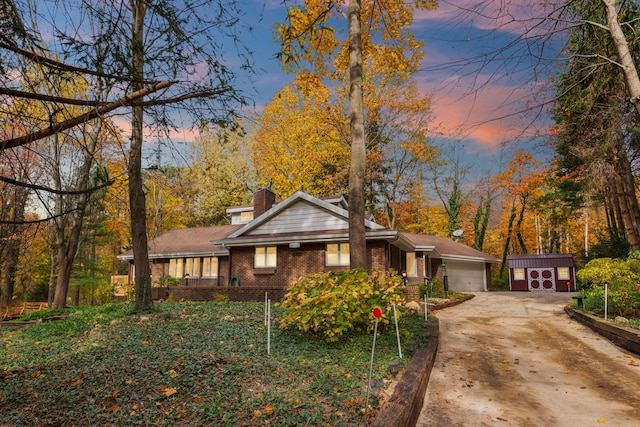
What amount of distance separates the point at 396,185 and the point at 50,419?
31.4 metres

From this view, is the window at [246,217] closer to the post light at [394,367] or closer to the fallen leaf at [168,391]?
the post light at [394,367]

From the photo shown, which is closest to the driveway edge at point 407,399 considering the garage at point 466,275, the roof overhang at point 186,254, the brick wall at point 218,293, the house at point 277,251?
the brick wall at point 218,293

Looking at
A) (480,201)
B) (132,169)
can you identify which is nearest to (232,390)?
(132,169)

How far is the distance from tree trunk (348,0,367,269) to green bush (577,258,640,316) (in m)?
7.45

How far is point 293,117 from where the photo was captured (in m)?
30.9

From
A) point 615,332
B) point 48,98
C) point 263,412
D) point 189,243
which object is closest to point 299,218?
point 189,243

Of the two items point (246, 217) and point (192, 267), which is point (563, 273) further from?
point (192, 267)

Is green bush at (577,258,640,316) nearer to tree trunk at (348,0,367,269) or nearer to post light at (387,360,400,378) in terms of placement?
tree trunk at (348,0,367,269)

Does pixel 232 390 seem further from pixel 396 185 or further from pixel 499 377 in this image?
pixel 396 185

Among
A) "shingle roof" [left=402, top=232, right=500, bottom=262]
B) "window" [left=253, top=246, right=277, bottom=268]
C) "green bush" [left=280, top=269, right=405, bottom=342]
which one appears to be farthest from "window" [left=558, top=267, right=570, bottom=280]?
"green bush" [left=280, top=269, right=405, bottom=342]

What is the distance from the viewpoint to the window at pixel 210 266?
77.7 feet

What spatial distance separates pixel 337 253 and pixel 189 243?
12.5 meters

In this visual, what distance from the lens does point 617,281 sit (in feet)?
33.3

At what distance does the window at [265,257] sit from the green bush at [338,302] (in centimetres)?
1234
